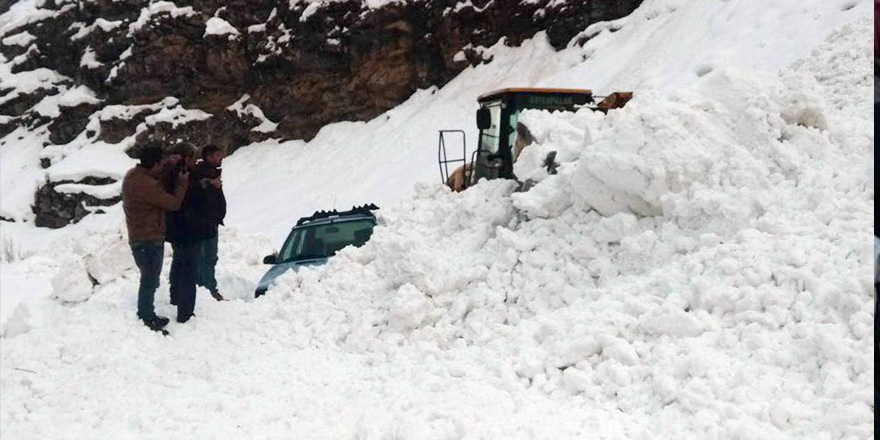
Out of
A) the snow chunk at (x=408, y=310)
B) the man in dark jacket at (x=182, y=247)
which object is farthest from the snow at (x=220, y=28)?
the snow chunk at (x=408, y=310)

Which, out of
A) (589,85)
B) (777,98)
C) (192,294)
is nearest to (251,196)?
(589,85)

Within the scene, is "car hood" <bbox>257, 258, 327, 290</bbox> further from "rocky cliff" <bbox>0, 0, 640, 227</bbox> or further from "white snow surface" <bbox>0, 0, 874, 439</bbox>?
"rocky cliff" <bbox>0, 0, 640, 227</bbox>

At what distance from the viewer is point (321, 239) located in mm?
8992

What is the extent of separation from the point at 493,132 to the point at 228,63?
75.2 ft

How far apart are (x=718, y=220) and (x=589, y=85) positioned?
15.1m

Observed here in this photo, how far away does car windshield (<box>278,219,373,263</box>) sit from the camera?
28.8 ft

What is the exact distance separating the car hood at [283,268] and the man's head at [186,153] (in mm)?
1612

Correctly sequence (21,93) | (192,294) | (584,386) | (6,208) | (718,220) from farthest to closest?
(21,93)
(6,208)
(192,294)
(718,220)
(584,386)

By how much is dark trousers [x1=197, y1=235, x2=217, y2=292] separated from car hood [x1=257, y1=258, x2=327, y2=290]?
1.70ft

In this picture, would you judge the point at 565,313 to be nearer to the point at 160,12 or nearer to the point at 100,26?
the point at 160,12

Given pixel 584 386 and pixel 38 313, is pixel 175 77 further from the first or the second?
pixel 584 386

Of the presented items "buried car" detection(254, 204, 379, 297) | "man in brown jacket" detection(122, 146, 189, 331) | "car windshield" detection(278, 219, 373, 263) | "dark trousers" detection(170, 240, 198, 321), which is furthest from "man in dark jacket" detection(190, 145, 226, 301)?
"car windshield" detection(278, 219, 373, 263)

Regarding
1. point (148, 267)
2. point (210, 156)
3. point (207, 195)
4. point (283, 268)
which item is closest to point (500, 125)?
point (283, 268)

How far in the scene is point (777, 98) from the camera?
6574mm
